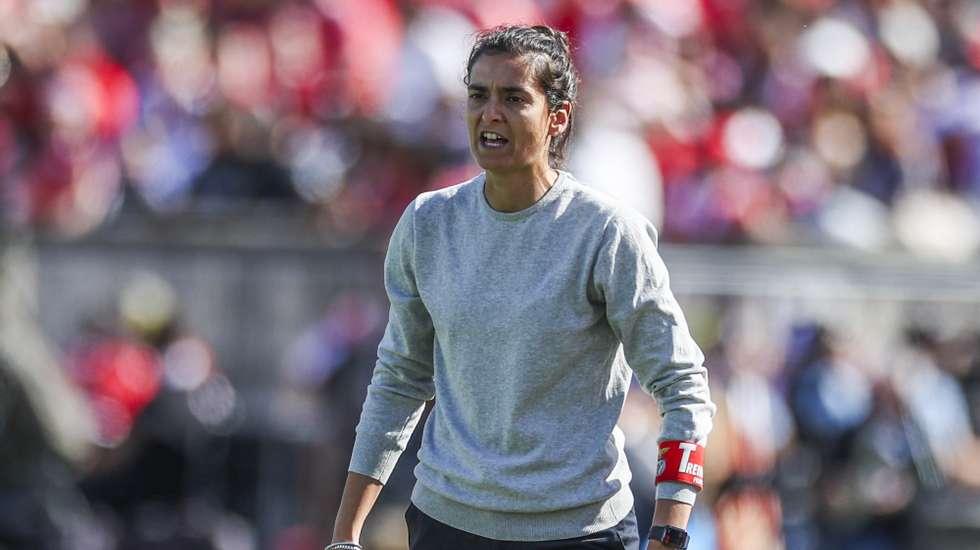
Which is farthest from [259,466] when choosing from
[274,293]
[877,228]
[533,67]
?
[533,67]

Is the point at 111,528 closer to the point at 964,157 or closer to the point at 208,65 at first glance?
the point at 208,65

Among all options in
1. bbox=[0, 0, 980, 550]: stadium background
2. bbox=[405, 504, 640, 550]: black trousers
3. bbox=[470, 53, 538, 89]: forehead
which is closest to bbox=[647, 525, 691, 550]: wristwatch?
bbox=[405, 504, 640, 550]: black trousers

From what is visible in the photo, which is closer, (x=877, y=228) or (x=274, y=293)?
(x=274, y=293)

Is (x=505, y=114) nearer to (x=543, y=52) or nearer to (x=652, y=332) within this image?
(x=543, y=52)

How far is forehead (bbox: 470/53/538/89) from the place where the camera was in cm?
388

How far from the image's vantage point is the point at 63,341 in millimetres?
8672

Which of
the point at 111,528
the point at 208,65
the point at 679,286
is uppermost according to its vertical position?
the point at 208,65

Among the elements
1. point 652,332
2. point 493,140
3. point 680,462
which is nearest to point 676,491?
point 680,462

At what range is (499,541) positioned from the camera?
3916 millimetres

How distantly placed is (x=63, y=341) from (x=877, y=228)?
4.63m

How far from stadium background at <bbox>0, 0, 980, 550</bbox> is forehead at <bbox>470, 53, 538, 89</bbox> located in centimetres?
401

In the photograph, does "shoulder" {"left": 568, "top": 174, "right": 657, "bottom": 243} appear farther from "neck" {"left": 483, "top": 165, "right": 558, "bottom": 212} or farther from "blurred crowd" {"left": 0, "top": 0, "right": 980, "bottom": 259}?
"blurred crowd" {"left": 0, "top": 0, "right": 980, "bottom": 259}

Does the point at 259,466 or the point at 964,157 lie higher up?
the point at 964,157

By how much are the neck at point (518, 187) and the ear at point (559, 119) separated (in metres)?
A: 0.09
